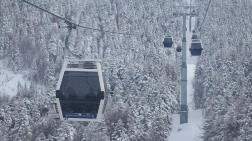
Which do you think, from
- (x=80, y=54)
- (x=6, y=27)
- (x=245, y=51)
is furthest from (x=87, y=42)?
(x=245, y=51)

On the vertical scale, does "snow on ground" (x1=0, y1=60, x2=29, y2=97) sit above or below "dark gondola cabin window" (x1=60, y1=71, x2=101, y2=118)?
below

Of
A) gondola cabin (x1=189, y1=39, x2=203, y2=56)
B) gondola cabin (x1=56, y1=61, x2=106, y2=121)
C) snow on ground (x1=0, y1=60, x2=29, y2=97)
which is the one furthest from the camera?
snow on ground (x1=0, y1=60, x2=29, y2=97)

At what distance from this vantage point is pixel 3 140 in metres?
63.8

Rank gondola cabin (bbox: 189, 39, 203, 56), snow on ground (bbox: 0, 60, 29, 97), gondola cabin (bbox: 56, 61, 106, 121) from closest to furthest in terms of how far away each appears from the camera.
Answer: gondola cabin (bbox: 56, 61, 106, 121) < gondola cabin (bbox: 189, 39, 203, 56) < snow on ground (bbox: 0, 60, 29, 97)

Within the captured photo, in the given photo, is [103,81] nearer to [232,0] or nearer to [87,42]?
[87,42]

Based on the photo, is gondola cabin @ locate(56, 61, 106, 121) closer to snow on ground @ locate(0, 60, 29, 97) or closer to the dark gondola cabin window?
the dark gondola cabin window

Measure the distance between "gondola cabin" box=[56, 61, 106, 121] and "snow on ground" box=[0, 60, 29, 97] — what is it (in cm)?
9107

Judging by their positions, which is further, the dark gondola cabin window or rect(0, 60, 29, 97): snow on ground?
rect(0, 60, 29, 97): snow on ground

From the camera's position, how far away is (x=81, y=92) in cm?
1694

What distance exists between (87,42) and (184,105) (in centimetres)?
8879

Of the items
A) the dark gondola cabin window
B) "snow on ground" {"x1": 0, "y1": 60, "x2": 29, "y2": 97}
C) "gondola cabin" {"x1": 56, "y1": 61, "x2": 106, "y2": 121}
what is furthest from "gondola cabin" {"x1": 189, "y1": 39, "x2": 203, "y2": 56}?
"snow on ground" {"x1": 0, "y1": 60, "x2": 29, "y2": 97}

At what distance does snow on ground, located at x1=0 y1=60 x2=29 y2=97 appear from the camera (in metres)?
108

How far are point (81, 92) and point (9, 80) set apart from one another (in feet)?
323

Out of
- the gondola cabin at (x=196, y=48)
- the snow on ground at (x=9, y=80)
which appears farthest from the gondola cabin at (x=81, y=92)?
the snow on ground at (x=9, y=80)
